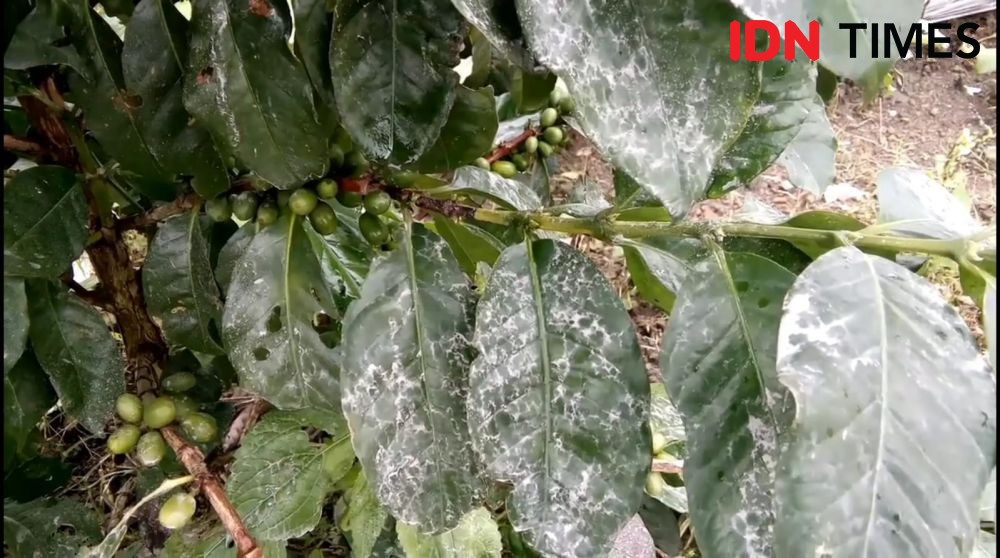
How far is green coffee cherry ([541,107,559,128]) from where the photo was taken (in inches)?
67.8

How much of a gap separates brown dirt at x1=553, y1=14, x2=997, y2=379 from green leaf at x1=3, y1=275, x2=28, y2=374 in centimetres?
187

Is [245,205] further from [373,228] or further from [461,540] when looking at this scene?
[461,540]

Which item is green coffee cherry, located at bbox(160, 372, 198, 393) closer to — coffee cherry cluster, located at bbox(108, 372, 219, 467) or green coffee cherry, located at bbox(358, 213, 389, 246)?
coffee cherry cluster, located at bbox(108, 372, 219, 467)

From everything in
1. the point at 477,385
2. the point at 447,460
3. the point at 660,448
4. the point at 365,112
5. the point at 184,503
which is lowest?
the point at 660,448

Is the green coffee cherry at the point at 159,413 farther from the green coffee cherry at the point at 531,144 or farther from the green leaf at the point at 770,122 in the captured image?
the green coffee cherry at the point at 531,144

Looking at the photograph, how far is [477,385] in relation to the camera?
77cm

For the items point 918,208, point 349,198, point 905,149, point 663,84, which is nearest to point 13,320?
point 349,198

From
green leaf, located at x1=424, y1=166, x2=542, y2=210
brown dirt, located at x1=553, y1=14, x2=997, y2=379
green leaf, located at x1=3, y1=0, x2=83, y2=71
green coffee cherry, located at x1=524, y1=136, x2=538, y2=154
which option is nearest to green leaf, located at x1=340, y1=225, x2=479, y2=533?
green leaf, located at x1=424, y1=166, x2=542, y2=210

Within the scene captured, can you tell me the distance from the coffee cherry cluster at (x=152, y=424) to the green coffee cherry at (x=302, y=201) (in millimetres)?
398

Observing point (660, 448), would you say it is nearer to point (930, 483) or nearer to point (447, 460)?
point (447, 460)

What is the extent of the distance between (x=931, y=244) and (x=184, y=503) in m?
0.99

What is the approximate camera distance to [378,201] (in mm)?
926

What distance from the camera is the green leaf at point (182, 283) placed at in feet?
3.52

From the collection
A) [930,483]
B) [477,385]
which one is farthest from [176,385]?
[930,483]
